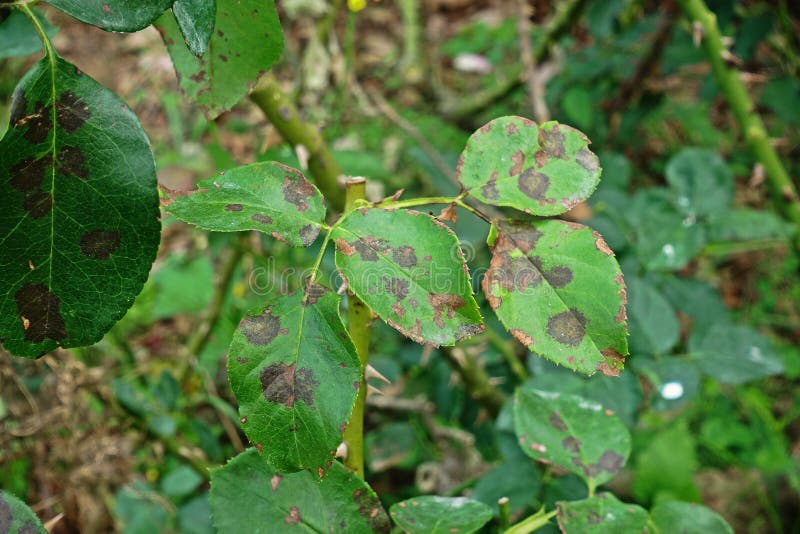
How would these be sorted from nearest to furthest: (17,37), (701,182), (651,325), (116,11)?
(116,11) < (17,37) < (651,325) < (701,182)

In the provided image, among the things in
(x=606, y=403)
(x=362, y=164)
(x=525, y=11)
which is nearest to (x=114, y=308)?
(x=606, y=403)

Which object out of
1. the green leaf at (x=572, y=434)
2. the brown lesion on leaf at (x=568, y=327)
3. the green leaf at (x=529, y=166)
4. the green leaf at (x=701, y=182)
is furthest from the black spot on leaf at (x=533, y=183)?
the green leaf at (x=701, y=182)

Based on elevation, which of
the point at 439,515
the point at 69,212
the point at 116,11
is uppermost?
the point at 116,11

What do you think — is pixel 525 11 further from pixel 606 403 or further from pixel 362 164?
pixel 606 403

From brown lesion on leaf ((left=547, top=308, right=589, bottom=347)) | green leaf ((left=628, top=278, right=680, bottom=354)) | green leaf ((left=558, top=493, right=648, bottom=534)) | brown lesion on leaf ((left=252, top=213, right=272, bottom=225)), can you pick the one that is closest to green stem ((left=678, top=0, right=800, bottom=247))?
green leaf ((left=628, top=278, right=680, bottom=354))

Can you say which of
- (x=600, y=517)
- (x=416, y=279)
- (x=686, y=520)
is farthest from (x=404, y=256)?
(x=686, y=520)

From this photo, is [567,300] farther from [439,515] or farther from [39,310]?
[39,310]

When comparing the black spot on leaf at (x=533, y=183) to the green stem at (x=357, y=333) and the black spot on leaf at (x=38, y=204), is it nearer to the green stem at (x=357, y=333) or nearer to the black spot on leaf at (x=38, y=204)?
the green stem at (x=357, y=333)
